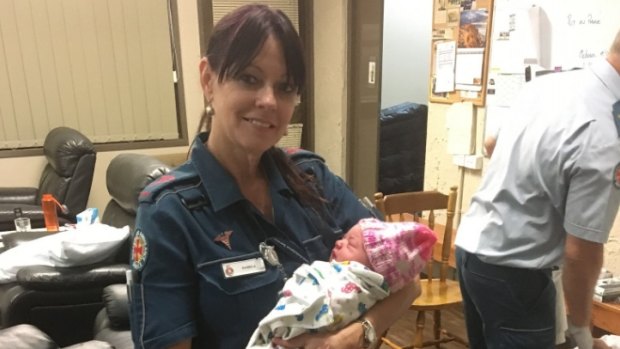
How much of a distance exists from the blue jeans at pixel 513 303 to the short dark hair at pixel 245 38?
3.58 ft

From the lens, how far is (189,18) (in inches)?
163

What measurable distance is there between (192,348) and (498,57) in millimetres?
2186

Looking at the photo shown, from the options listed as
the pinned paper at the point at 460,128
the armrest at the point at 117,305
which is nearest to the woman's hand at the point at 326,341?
the armrest at the point at 117,305

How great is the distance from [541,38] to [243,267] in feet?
6.70

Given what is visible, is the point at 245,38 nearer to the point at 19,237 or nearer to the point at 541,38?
the point at 541,38

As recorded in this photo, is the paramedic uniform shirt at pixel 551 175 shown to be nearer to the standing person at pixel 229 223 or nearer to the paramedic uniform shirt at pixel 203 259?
the standing person at pixel 229 223

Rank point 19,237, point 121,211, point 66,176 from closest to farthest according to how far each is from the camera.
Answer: point 19,237 → point 121,211 → point 66,176

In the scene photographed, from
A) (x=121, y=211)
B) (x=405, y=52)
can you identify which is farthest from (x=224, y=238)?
(x=405, y=52)

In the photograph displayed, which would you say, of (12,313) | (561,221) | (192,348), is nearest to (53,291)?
(12,313)

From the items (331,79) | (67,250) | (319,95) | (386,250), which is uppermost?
(331,79)

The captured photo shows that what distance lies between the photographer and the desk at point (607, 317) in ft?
6.20

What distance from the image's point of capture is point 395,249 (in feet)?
3.40

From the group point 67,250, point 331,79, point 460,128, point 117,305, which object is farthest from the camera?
point 331,79

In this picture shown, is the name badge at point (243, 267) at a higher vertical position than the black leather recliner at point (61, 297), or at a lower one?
higher
